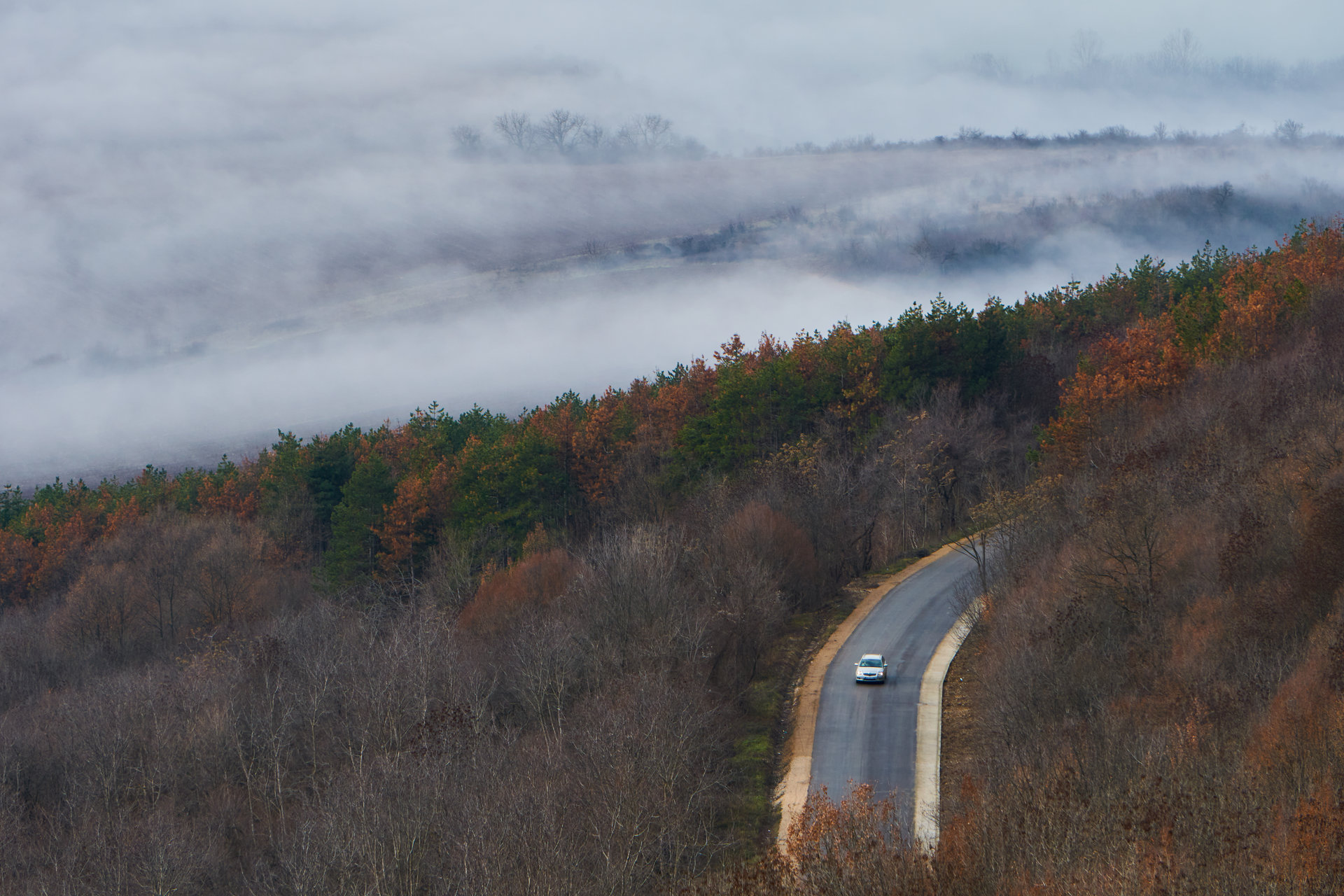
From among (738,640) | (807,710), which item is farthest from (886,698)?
(738,640)

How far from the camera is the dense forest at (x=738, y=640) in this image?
22.5 metres

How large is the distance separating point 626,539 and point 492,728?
1522 centimetres

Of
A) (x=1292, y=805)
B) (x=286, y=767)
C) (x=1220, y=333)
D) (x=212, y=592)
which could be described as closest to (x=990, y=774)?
(x=1292, y=805)

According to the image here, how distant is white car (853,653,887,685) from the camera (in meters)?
44.1

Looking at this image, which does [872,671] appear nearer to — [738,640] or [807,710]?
[807,710]

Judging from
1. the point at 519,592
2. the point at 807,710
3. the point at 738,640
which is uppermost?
the point at 519,592

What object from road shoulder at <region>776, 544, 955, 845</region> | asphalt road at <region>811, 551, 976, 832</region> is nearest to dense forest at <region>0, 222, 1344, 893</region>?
road shoulder at <region>776, 544, 955, 845</region>

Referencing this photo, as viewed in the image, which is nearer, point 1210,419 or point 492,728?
point 492,728

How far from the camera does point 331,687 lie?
168ft

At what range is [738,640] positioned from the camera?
47.6m

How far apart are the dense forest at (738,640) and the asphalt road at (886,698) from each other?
236cm

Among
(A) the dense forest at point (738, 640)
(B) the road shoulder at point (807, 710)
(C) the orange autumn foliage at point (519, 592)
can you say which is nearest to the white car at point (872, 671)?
(B) the road shoulder at point (807, 710)

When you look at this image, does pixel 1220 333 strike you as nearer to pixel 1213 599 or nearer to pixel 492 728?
pixel 1213 599

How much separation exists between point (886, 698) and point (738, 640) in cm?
781
